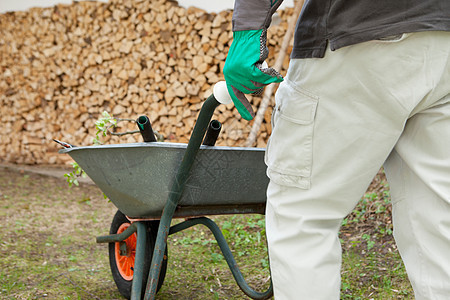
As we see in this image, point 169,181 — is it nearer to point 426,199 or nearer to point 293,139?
point 293,139

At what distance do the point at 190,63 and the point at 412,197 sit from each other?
150 inches

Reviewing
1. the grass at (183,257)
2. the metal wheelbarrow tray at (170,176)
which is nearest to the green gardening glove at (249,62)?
the metal wheelbarrow tray at (170,176)

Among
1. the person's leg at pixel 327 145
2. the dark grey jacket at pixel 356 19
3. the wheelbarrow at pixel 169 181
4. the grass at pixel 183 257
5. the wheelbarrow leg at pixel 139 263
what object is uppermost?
the dark grey jacket at pixel 356 19

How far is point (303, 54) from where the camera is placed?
3.02 ft

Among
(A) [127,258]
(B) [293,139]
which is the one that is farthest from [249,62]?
(A) [127,258]

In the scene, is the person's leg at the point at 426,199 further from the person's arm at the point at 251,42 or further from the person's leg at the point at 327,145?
the person's arm at the point at 251,42

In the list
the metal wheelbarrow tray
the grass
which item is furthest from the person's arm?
the grass

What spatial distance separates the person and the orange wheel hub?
3.61 feet

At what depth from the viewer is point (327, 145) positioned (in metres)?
0.88

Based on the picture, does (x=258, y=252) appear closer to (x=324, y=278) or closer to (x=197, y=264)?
(x=197, y=264)

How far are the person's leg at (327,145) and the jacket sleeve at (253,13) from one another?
11 cm

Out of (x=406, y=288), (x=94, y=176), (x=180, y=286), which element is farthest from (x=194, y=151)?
(x=406, y=288)

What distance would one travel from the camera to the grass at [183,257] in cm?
206

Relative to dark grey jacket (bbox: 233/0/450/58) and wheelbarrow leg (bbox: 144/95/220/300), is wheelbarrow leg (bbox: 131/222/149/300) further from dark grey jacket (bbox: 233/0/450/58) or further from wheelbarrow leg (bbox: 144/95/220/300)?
dark grey jacket (bbox: 233/0/450/58)
